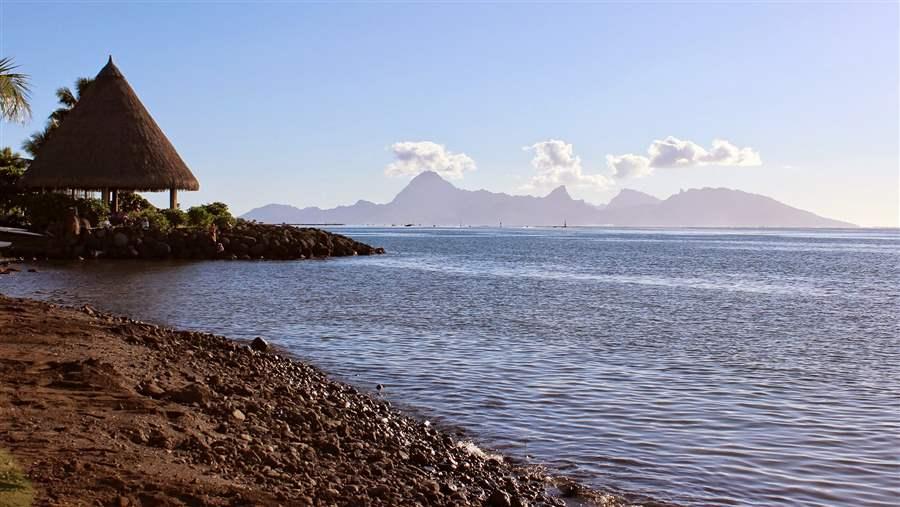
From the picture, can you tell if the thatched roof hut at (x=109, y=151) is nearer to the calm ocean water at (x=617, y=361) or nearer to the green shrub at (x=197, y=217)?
the green shrub at (x=197, y=217)

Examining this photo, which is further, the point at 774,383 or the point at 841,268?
the point at 841,268

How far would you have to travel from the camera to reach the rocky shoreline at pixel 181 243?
44.5 meters

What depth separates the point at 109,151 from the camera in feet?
168

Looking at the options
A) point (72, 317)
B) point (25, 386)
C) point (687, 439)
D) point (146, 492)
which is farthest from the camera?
point (72, 317)

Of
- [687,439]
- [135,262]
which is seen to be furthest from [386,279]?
[687,439]

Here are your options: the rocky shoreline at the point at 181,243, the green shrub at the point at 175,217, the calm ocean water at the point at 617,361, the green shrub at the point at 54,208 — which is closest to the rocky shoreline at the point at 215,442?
the calm ocean water at the point at 617,361

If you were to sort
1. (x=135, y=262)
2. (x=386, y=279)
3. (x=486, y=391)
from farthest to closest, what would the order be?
(x=135, y=262)
(x=386, y=279)
(x=486, y=391)

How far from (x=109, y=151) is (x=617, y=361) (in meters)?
44.0

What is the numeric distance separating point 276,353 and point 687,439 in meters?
9.35

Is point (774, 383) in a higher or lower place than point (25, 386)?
lower

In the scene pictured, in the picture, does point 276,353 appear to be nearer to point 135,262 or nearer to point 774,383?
point 774,383

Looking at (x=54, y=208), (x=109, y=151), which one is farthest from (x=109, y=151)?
(x=54, y=208)

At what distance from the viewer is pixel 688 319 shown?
86.0 feet

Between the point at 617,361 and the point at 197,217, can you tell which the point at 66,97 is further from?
the point at 617,361
